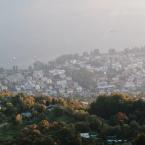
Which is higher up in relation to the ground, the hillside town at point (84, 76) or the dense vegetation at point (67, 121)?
the hillside town at point (84, 76)

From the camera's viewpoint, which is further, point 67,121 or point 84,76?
point 84,76

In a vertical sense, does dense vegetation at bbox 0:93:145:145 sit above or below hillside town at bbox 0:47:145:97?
below

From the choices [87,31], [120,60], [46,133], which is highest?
[87,31]

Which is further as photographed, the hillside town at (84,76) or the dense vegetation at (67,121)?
the hillside town at (84,76)

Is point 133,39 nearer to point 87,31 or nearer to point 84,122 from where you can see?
point 87,31

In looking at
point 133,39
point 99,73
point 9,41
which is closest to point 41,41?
point 9,41
